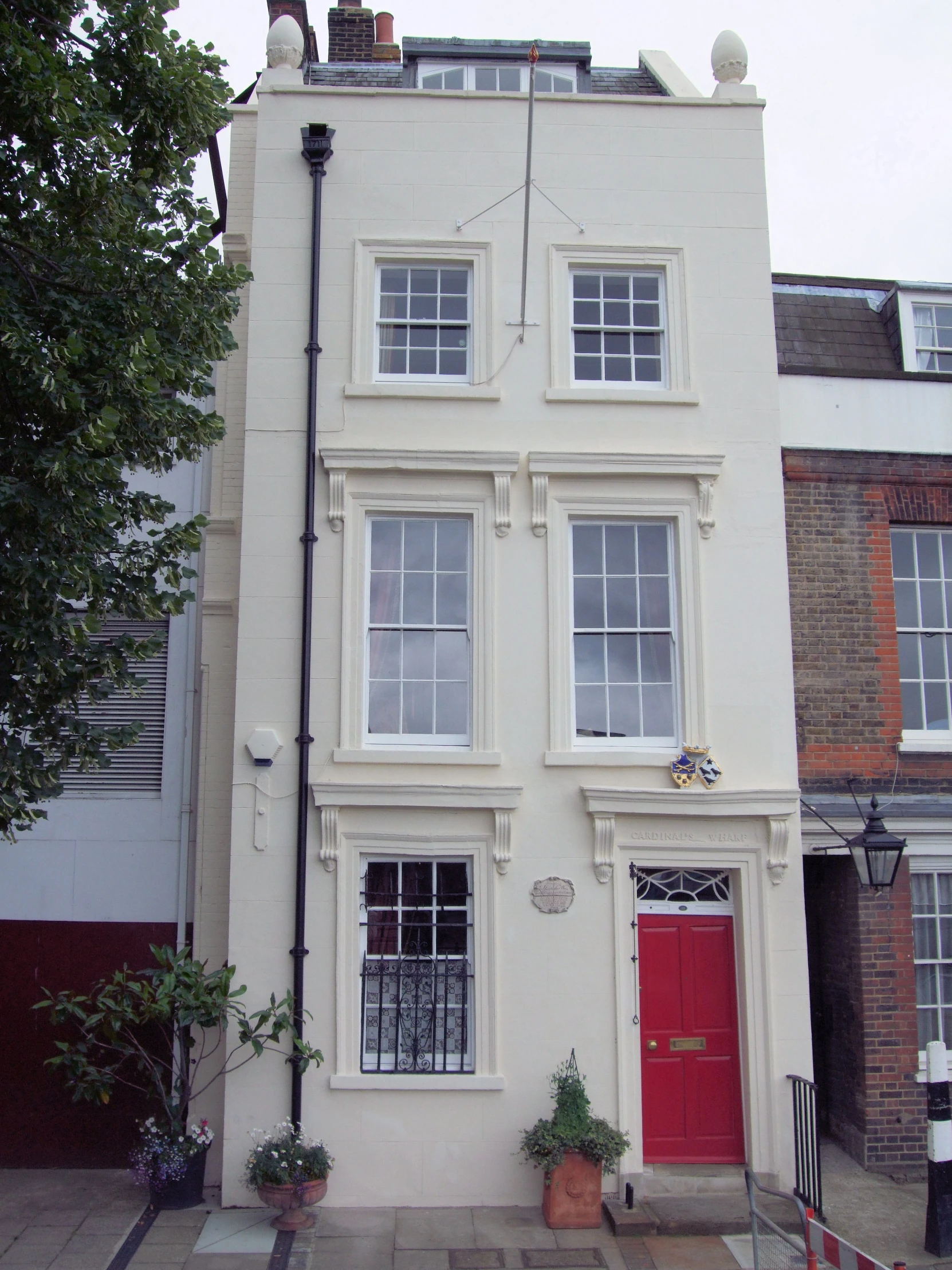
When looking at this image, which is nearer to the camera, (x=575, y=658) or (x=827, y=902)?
(x=575, y=658)

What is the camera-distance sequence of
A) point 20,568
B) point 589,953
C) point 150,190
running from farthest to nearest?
1. point 589,953
2. point 150,190
3. point 20,568

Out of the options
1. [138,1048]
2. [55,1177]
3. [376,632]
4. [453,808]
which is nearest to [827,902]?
[453,808]

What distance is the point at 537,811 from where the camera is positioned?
9.27 meters

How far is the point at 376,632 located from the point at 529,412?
2.48 meters

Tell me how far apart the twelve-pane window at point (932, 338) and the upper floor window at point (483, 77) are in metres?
4.58

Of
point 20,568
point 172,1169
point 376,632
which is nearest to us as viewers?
point 20,568

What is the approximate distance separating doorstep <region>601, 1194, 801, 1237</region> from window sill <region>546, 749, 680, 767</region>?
3474 millimetres

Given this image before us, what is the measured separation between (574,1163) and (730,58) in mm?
10353

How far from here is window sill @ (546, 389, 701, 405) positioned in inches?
390

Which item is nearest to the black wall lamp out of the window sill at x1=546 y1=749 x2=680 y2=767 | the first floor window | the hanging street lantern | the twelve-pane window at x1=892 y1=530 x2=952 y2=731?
the hanging street lantern

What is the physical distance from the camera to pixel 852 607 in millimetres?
10328

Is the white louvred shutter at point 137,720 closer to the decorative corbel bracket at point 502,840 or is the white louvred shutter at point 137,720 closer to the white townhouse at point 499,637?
the white townhouse at point 499,637

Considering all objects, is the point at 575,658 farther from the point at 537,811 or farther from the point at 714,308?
the point at 714,308

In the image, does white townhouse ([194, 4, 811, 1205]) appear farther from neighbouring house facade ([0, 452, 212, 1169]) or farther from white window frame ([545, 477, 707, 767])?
neighbouring house facade ([0, 452, 212, 1169])
